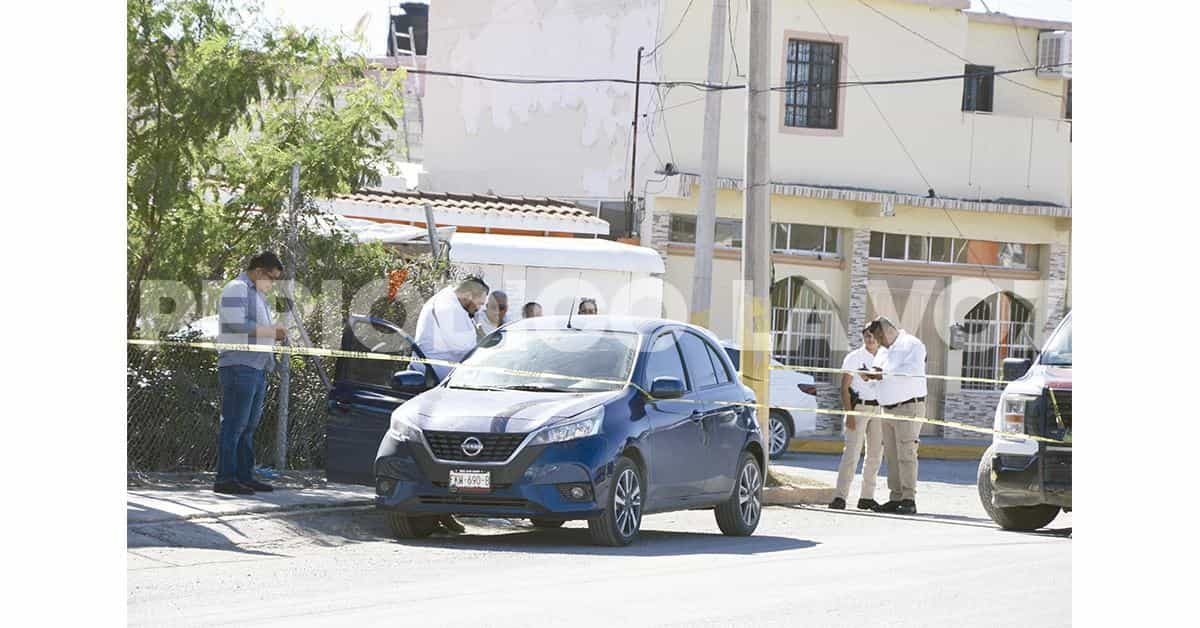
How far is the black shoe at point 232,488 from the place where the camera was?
14.4 metres

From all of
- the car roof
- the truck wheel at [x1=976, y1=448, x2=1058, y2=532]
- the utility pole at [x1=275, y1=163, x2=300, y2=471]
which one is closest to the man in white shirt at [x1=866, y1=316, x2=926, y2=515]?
the truck wheel at [x1=976, y1=448, x2=1058, y2=532]

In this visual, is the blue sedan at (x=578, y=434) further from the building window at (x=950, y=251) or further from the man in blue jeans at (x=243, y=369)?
the building window at (x=950, y=251)

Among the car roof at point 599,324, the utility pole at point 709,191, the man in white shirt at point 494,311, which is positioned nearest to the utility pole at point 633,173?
the utility pole at point 709,191

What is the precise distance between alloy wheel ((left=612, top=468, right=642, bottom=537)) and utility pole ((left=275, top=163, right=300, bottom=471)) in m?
4.16

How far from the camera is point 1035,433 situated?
46.7 feet

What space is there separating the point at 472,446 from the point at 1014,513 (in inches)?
205

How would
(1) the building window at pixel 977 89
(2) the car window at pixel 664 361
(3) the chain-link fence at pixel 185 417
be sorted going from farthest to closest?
(1) the building window at pixel 977 89 → (3) the chain-link fence at pixel 185 417 → (2) the car window at pixel 664 361

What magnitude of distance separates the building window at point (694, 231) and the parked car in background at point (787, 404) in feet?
17.2

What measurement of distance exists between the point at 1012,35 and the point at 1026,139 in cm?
188

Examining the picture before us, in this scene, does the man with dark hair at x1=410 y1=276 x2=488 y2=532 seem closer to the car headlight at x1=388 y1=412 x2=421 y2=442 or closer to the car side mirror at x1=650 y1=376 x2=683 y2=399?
the car headlight at x1=388 y1=412 x2=421 y2=442
